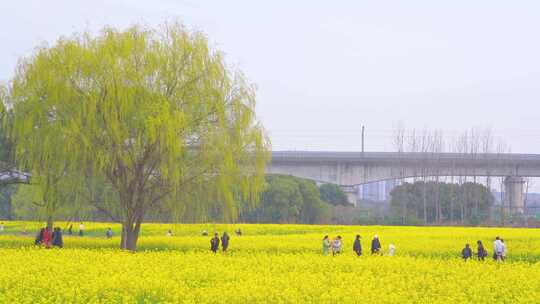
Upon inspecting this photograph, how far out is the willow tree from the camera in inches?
1053

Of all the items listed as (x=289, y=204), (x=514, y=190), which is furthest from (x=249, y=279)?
(x=514, y=190)

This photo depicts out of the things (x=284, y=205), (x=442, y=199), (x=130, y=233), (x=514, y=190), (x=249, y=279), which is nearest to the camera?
(x=249, y=279)

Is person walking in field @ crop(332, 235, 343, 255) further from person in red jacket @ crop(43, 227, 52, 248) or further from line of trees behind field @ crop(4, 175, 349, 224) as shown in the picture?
line of trees behind field @ crop(4, 175, 349, 224)

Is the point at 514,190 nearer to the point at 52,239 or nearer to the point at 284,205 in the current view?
the point at 284,205

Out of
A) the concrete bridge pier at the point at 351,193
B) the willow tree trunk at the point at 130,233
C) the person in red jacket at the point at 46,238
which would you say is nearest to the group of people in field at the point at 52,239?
the person in red jacket at the point at 46,238

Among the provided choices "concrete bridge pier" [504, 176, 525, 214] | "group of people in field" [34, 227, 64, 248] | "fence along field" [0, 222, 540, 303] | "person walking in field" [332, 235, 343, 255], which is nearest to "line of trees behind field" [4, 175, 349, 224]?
"concrete bridge pier" [504, 176, 525, 214]

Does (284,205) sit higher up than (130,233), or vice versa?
(284,205)

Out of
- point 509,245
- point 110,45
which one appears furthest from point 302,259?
point 509,245

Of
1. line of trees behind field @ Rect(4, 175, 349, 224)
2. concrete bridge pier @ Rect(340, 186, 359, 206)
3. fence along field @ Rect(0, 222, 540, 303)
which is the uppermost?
concrete bridge pier @ Rect(340, 186, 359, 206)

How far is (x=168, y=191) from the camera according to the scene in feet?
91.1

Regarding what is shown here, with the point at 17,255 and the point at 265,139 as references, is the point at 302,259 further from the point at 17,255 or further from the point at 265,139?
the point at 17,255

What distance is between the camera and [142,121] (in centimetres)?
2673

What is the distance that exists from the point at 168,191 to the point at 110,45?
6021 mm

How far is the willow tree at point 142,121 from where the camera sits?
26.7 meters
